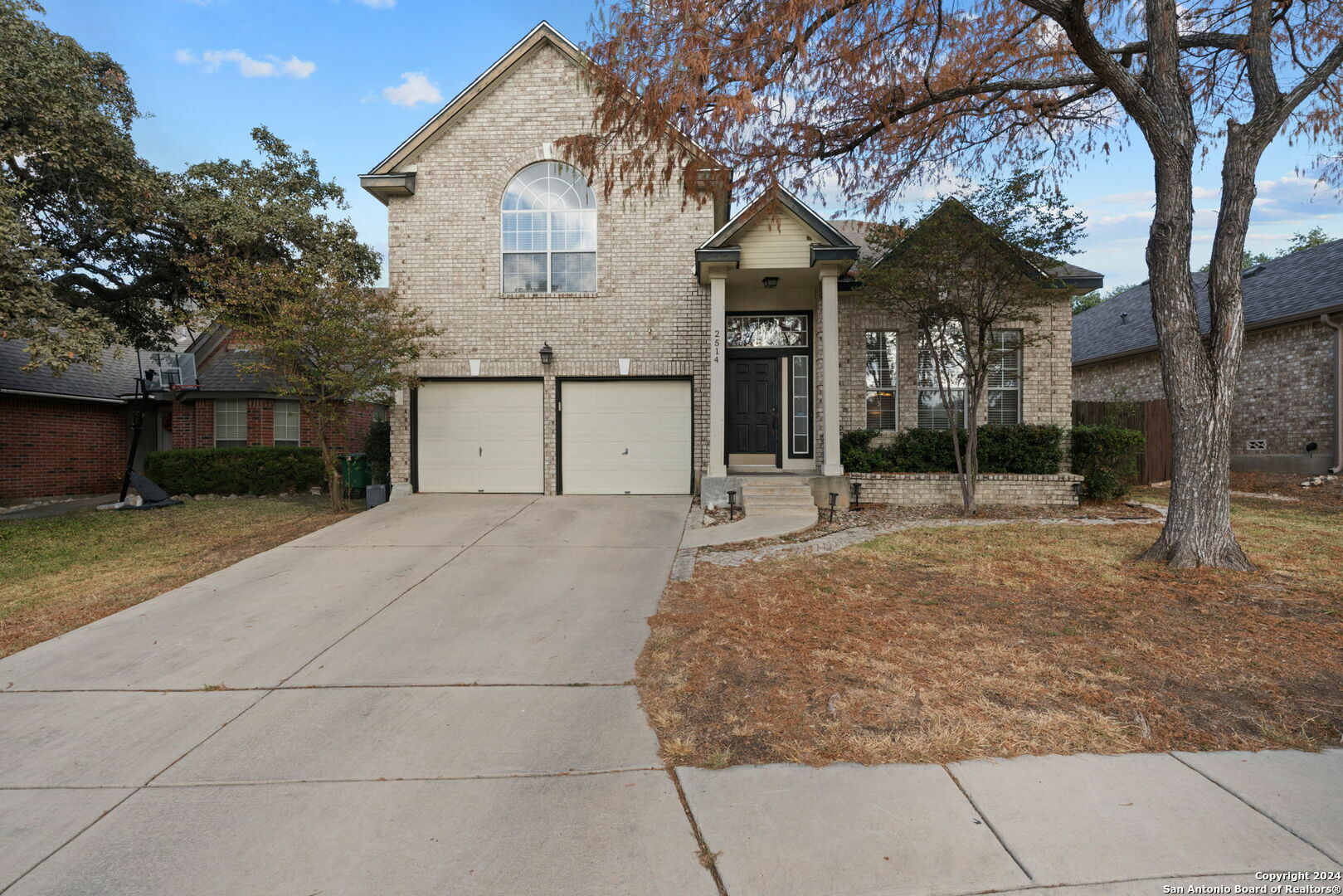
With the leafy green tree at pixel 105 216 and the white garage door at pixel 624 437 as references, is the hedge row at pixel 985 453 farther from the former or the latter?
the leafy green tree at pixel 105 216

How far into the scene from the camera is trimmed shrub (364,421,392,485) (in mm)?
A: 12664

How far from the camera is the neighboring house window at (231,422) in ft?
57.7

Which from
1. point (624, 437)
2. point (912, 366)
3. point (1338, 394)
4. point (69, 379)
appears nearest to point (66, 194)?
point (69, 379)

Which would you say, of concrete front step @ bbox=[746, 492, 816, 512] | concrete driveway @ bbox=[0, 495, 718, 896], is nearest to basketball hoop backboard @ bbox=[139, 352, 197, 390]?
concrete driveway @ bbox=[0, 495, 718, 896]

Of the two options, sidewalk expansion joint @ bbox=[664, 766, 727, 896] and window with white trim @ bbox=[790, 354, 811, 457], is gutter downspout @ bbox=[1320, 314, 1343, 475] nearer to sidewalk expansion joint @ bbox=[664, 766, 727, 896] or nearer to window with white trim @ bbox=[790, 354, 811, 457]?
window with white trim @ bbox=[790, 354, 811, 457]

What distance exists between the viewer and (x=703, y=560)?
300 inches

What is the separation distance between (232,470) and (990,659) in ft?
52.7

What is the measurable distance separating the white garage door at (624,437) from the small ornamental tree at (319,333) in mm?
2990

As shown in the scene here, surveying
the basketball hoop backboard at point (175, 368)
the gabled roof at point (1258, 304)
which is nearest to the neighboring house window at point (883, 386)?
the gabled roof at point (1258, 304)

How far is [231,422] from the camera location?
57.8ft

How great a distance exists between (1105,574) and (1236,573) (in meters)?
1.17

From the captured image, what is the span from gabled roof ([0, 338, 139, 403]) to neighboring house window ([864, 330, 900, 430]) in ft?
48.4

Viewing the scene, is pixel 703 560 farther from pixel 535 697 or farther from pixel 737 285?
pixel 737 285

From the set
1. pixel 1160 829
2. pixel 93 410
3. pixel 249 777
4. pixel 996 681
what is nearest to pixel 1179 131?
pixel 996 681
